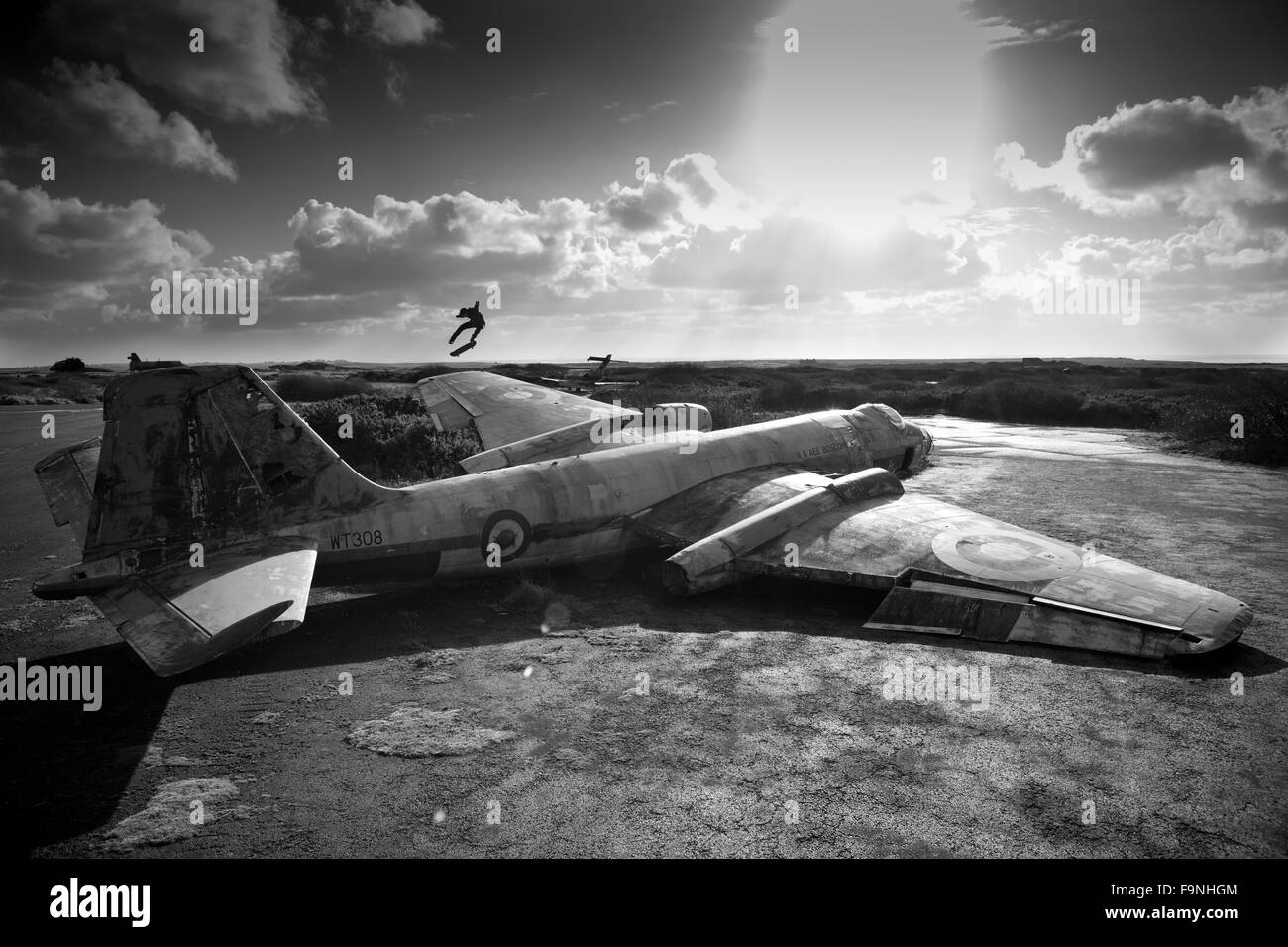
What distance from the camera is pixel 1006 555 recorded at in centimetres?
1179

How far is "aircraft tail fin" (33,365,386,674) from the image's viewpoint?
7988 millimetres

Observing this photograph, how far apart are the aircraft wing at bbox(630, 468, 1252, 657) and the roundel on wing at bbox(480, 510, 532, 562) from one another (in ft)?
8.79

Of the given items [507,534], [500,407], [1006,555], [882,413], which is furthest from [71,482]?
[882,413]

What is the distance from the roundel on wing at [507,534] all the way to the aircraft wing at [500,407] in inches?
256

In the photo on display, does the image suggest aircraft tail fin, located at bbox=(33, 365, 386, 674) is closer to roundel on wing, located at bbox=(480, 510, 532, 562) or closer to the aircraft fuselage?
the aircraft fuselage

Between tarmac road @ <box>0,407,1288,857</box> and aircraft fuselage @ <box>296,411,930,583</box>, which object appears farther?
aircraft fuselage @ <box>296,411,930,583</box>

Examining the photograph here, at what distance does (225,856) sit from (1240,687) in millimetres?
11625

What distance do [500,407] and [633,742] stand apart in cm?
1563
